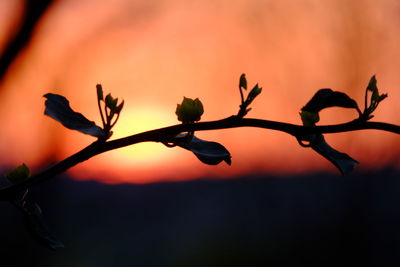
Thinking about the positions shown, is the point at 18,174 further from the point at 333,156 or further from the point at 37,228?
the point at 333,156

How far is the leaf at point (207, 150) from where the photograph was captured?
0.34 m

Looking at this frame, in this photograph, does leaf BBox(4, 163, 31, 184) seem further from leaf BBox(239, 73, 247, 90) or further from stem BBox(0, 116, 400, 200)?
leaf BBox(239, 73, 247, 90)

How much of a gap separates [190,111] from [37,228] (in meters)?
0.13

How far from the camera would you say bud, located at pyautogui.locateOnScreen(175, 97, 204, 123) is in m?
0.34

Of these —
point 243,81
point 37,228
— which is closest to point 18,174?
point 37,228

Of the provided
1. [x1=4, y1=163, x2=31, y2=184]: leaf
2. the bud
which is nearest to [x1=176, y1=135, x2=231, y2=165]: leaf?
the bud

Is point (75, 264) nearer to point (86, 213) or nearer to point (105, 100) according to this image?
point (86, 213)

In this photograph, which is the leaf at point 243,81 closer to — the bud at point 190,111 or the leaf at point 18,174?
the bud at point 190,111

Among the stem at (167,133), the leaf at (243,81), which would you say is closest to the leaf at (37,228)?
the stem at (167,133)

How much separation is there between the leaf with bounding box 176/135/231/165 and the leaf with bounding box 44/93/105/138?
2.2 inches

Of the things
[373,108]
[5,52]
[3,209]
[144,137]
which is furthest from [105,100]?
[3,209]

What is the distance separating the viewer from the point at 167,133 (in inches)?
12.5

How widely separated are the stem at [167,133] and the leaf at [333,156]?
0.02 metres

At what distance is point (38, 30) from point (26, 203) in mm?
925
